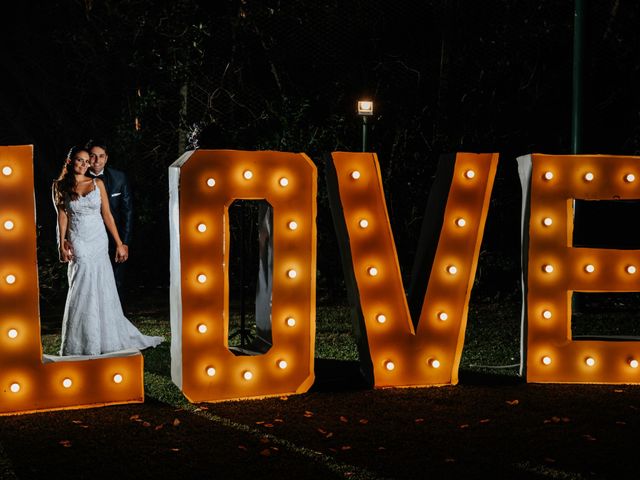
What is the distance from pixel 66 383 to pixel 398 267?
2710 mm

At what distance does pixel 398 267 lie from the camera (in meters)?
6.53

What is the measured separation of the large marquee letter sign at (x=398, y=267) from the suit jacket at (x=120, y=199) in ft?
8.28

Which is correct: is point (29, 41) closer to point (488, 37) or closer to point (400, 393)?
point (488, 37)

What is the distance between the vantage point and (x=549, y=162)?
6.58 meters

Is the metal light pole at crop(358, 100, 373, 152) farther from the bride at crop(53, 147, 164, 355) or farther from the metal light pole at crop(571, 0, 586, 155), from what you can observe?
the bride at crop(53, 147, 164, 355)

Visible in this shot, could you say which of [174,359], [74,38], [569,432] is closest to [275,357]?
[174,359]

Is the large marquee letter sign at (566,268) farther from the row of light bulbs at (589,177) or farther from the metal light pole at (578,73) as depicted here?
the metal light pole at (578,73)

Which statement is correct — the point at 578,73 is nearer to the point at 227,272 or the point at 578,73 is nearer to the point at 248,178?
the point at 248,178

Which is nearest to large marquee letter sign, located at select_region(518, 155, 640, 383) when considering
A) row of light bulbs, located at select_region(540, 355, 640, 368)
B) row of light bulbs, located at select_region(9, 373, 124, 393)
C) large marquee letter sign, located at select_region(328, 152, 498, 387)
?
row of light bulbs, located at select_region(540, 355, 640, 368)

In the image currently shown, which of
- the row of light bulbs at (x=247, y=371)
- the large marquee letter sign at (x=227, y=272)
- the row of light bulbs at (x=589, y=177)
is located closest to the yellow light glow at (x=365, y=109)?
the row of light bulbs at (x=589, y=177)

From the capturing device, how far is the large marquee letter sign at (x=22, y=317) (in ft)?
18.8

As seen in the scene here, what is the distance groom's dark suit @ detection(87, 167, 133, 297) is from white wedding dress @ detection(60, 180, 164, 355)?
1.84 feet

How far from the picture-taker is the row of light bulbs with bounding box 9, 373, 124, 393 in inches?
227

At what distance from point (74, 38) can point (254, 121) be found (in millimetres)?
3536
